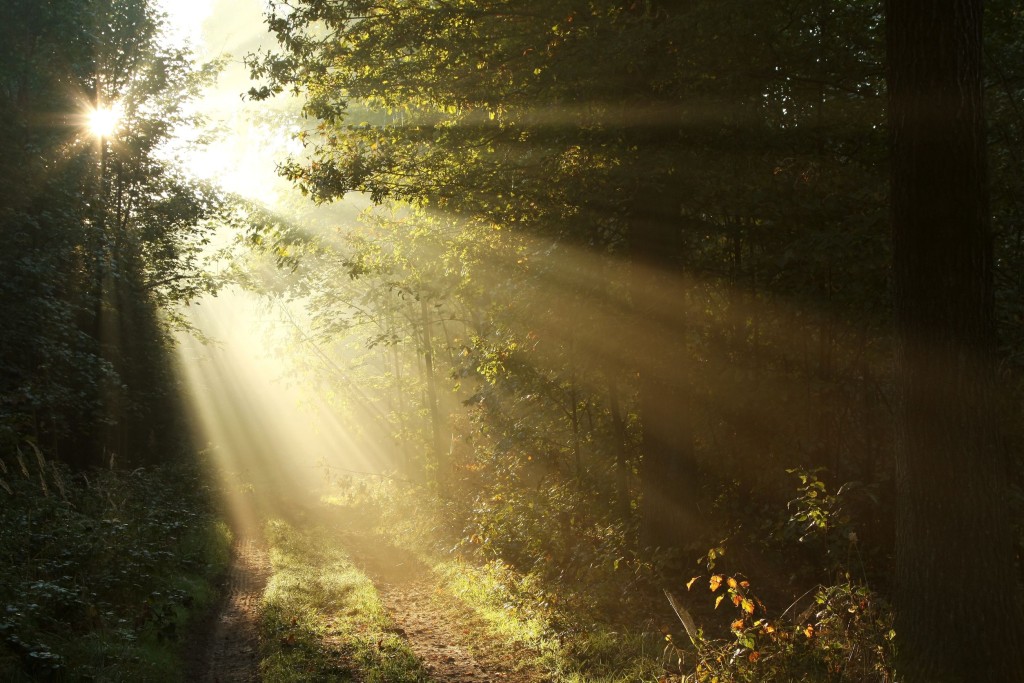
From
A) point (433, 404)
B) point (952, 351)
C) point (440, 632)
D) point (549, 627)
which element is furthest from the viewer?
point (433, 404)

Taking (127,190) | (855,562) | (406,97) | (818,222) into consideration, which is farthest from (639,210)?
(127,190)

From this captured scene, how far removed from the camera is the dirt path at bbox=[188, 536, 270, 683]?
8.96 meters

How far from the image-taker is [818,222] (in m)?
9.44

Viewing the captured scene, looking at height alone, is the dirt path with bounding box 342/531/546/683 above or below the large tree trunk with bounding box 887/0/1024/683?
below

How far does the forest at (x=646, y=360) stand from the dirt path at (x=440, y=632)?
0.09 meters

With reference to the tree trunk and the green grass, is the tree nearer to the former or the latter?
Answer: the green grass

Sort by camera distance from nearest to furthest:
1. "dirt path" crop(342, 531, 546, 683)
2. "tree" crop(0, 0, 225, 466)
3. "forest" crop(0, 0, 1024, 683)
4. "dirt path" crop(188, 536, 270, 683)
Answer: "forest" crop(0, 0, 1024, 683) < "dirt path" crop(342, 531, 546, 683) < "dirt path" crop(188, 536, 270, 683) < "tree" crop(0, 0, 225, 466)

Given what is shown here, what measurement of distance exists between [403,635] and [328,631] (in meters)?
1.03

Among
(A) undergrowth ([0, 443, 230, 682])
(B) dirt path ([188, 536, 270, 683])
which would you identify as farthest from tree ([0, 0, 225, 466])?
(B) dirt path ([188, 536, 270, 683])

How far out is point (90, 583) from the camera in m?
9.45

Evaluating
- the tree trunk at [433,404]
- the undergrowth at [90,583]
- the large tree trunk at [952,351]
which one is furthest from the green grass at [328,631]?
the tree trunk at [433,404]

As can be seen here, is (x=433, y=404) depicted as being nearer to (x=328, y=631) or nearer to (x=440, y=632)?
(x=440, y=632)

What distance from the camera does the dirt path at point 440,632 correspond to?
28.9 ft

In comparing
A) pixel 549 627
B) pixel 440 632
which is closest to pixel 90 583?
pixel 440 632
